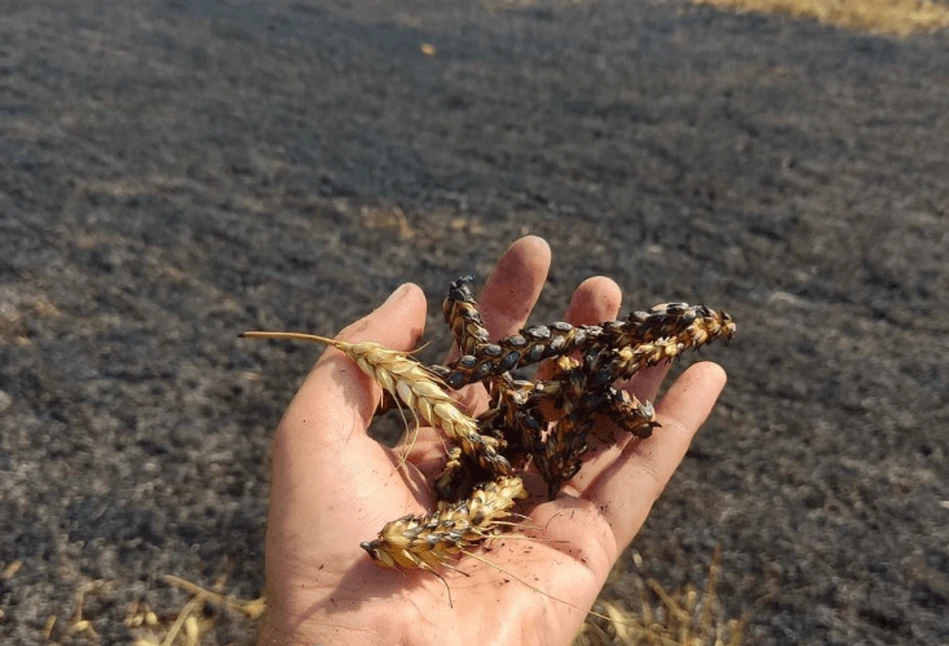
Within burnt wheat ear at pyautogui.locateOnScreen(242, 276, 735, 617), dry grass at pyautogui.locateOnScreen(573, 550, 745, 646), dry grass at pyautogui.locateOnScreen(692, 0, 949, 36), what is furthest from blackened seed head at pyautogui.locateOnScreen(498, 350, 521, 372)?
dry grass at pyautogui.locateOnScreen(692, 0, 949, 36)

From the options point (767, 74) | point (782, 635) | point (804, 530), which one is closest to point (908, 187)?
point (767, 74)

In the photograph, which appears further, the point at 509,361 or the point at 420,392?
the point at 509,361

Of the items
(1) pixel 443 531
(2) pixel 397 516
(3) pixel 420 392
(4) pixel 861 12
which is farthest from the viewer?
(4) pixel 861 12

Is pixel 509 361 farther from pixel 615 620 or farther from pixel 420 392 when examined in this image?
pixel 615 620

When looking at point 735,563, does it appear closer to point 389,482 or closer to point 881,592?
point 881,592

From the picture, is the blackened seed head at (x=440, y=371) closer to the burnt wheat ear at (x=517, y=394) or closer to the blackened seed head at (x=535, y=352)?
the burnt wheat ear at (x=517, y=394)

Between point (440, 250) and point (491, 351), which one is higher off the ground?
point (491, 351)

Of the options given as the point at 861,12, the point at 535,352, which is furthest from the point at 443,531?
the point at 861,12
